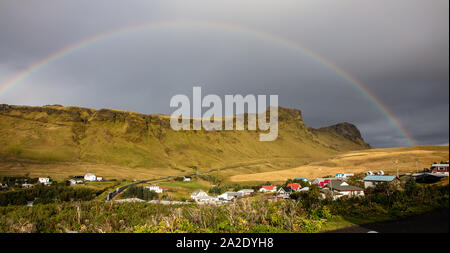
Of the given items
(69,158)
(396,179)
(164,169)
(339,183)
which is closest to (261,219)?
(396,179)

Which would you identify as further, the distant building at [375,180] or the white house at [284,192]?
the white house at [284,192]

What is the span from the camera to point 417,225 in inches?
316

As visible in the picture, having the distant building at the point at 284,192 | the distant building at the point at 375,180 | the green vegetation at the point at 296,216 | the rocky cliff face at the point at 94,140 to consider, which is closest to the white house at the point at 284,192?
the distant building at the point at 284,192

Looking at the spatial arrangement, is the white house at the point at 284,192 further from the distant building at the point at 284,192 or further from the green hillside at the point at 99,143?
the green hillside at the point at 99,143

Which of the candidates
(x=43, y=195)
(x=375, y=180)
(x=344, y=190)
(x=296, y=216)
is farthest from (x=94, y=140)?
(x=375, y=180)

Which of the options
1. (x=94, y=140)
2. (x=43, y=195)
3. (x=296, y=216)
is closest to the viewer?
(x=296, y=216)

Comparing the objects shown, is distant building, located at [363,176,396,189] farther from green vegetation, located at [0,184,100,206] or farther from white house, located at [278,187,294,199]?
green vegetation, located at [0,184,100,206]

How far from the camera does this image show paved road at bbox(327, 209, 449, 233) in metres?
5.22

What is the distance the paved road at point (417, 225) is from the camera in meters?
5.22

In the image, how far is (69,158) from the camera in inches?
5320

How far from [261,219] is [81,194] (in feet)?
195

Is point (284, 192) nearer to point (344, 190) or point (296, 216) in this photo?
point (344, 190)
